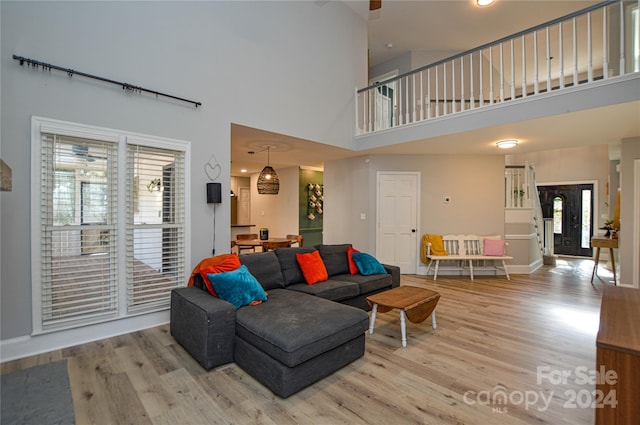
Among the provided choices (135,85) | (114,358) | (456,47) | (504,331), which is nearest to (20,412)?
(114,358)

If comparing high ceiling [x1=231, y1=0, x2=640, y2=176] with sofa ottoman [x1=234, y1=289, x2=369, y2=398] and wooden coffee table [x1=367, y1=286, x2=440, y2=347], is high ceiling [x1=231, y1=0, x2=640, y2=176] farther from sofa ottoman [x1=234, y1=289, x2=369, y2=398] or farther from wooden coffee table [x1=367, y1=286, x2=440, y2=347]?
sofa ottoman [x1=234, y1=289, x2=369, y2=398]

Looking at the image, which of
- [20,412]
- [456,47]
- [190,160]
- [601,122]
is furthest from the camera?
[456,47]

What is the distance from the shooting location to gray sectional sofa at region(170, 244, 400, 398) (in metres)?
2.17

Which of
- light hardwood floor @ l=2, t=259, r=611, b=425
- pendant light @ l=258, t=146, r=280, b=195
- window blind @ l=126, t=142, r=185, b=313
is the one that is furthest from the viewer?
pendant light @ l=258, t=146, r=280, b=195

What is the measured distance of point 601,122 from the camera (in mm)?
4055

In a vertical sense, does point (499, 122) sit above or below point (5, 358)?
above

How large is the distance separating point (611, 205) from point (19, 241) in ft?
37.8

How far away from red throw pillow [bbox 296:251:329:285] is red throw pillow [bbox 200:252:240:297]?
975mm

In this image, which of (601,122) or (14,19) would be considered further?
(601,122)

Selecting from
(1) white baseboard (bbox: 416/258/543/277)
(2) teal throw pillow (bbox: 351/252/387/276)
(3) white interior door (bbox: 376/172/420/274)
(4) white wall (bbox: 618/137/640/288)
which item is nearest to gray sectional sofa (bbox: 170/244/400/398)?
(2) teal throw pillow (bbox: 351/252/387/276)

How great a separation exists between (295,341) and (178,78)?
11.2ft

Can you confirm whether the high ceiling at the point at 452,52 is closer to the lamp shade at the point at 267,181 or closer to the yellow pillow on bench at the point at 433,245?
the lamp shade at the point at 267,181

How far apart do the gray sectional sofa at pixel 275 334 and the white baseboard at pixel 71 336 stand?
1.84 ft

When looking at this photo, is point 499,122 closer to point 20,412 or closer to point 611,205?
point 20,412
